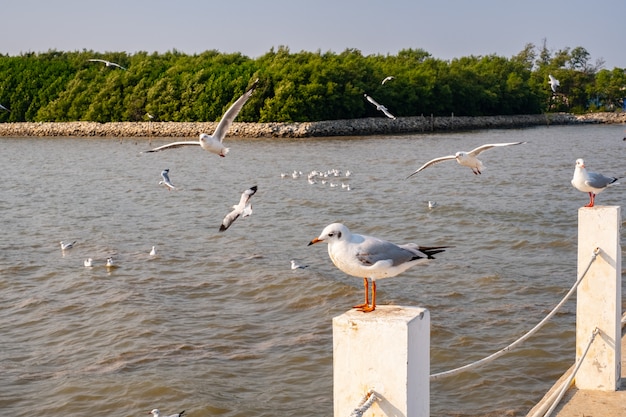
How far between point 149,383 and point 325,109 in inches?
2447

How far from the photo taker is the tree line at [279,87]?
69.9 meters

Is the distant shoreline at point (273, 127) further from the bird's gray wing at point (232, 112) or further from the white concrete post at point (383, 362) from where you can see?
the white concrete post at point (383, 362)

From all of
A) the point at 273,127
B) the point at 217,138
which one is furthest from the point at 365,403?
the point at 273,127

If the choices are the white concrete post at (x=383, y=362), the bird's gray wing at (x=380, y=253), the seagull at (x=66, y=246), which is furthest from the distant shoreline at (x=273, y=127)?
the white concrete post at (x=383, y=362)

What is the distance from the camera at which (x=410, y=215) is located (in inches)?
704

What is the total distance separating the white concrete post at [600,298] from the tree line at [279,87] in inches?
2330

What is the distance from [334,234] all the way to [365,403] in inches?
36.3

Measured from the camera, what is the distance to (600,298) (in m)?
5.23

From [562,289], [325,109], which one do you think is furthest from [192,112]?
[562,289]

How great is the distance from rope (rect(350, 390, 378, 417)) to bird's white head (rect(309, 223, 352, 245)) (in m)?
0.86

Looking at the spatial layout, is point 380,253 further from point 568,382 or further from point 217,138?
point 217,138

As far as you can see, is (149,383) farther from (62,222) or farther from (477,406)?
(62,222)

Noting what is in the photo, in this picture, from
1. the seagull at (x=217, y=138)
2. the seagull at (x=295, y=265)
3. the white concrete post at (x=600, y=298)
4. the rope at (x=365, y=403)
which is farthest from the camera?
the seagull at (x=295, y=265)

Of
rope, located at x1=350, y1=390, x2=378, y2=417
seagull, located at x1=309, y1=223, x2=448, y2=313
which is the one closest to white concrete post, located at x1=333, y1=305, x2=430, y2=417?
rope, located at x1=350, y1=390, x2=378, y2=417
